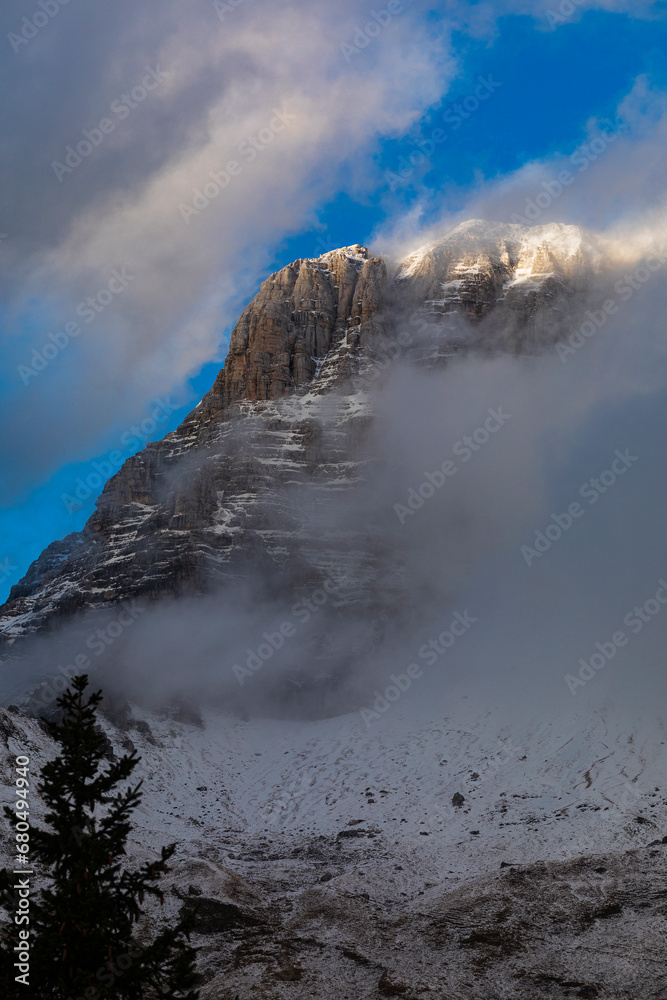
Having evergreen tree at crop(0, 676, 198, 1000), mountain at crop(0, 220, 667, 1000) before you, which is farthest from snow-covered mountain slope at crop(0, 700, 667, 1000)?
evergreen tree at crop(0, 676, 198, 1000)

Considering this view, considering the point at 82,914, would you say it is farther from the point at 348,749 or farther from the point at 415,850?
the point at 348,749

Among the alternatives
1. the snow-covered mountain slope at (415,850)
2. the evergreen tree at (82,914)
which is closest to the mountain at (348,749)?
the snow-covered mountain slope at (415,850)

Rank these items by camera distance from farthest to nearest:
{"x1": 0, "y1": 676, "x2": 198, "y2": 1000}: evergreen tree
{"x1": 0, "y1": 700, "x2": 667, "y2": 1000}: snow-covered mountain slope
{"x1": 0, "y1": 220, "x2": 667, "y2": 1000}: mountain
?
{"x1": 0, "y1": 220, "x2": 667, "y2": 1000}: mountain < {"x1": 0, "y1": 700, "x2": 667, "y2": 1000}: snow-covered mountain slope < {"x1": 0, "y1": 676, "x2": 198, "y2": 1000}: evergreen tree

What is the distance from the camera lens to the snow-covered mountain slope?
1866 inches

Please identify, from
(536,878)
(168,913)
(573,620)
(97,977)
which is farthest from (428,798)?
(97,977)

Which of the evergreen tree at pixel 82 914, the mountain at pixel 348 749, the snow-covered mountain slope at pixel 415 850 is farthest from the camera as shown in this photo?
the mountain at pixel 348 749

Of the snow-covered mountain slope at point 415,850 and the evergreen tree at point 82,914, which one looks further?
the snow-covered mountain slope at point 415,850

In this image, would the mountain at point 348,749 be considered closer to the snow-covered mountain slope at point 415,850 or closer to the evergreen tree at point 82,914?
the snow-covered mountain slope at point 415,850

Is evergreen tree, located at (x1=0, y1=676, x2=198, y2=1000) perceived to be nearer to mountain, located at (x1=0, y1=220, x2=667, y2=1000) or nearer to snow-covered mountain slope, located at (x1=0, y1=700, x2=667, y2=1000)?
mountain, located at (x1=0, y1=220, x2=667, y2=1000)

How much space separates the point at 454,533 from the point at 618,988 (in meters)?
152

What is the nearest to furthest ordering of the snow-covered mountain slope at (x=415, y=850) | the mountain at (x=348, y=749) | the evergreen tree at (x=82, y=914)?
1. the evergreen tree at (x=82, y=914)
2. the snow-covered mountain slope at (x=415, y=850)
3. the mountain at (x=348, y=749)

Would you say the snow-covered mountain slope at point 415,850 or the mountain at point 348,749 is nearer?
the snow-covered mountain slope at point 415,850

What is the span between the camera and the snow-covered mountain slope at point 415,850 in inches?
1866

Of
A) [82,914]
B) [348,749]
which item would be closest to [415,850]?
[348,749]
